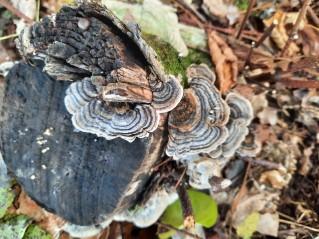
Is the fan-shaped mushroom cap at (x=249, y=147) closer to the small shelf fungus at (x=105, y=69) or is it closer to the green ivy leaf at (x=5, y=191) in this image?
the small shelf fungus at (x=105, y=69)

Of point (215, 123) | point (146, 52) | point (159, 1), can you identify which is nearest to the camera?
point (146, 52)

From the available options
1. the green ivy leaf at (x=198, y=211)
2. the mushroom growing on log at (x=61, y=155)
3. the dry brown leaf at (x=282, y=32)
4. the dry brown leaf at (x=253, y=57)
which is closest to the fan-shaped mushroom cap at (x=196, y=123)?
the mushroom growing on log at (x=61, y=155)

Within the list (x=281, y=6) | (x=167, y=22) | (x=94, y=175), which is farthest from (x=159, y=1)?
(x=94, y=175)

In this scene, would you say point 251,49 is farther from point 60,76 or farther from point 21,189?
point 21,189

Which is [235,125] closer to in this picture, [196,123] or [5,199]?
[196,123]

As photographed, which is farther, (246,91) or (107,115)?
(246,91)

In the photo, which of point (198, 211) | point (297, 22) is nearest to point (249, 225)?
point (198, 211)
